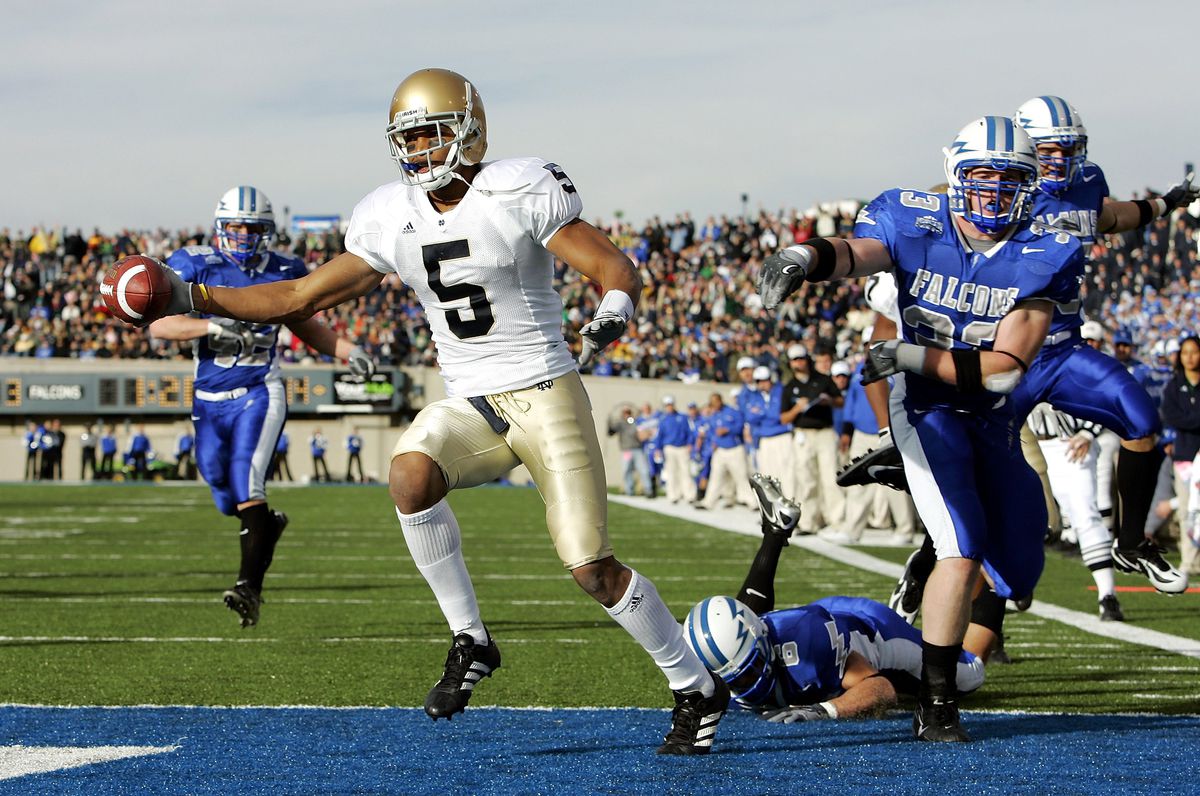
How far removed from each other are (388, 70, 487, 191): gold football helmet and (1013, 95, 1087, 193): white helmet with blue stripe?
8.61 feet

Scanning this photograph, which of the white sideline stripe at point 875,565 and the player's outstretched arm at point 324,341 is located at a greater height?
the player's outstretched arm at point 324,341

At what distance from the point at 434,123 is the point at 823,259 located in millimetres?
1135

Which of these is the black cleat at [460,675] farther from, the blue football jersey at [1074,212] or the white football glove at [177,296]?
the blue football jersey at [1074,212]

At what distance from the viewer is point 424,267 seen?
429 centimetres

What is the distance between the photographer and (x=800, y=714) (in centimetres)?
470

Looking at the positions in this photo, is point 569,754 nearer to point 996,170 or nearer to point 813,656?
point 813,656

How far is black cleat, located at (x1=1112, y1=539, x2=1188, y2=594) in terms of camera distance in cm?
585

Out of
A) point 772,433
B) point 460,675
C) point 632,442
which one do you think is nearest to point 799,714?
point 460,675

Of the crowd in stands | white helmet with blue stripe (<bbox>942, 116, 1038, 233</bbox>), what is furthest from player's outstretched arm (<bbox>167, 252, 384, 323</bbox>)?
the crowd in stands

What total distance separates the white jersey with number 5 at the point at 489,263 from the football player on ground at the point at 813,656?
91 centimetres

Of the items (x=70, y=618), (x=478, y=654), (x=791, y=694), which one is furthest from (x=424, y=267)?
(x=70, y=618)

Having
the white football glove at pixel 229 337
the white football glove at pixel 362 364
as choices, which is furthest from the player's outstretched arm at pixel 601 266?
the white football glove at pixel 229 337

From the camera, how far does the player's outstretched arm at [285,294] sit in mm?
4453

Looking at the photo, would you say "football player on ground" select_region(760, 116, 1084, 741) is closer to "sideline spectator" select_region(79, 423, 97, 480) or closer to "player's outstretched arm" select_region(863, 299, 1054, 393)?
"player's outstretched arm" select_region(863, 299, 1054, 393)
